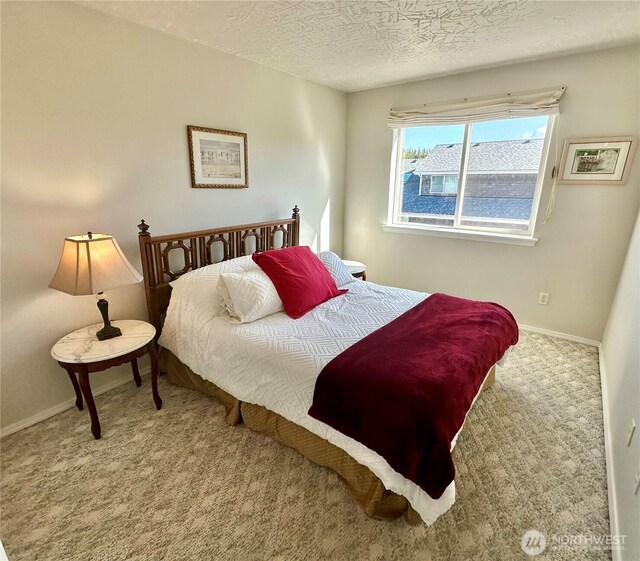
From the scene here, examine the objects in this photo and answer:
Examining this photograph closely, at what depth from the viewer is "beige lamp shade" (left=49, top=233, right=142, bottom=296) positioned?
69.4 inches

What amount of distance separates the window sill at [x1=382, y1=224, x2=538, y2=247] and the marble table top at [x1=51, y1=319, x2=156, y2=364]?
283cm

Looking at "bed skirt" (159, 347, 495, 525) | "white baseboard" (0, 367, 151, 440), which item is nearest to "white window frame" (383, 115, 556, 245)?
"bed skirt" (159, 347, 495, 525)

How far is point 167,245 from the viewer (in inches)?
94.5

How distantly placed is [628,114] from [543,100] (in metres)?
0.61

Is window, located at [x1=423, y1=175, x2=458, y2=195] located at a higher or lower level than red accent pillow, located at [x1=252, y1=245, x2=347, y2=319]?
higher

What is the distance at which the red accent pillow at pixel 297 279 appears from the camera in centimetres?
224

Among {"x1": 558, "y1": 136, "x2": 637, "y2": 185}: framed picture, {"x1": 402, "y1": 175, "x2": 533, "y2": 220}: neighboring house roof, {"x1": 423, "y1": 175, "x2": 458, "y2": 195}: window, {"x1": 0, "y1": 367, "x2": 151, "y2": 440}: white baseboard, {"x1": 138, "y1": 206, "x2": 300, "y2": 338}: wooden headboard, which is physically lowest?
{"x1": 0, "y1": 367, "x2": 151, "y2": 440}: white baseboard

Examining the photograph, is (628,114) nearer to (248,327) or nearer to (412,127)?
(412,127)

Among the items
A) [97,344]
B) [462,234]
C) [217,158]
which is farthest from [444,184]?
[97,344]

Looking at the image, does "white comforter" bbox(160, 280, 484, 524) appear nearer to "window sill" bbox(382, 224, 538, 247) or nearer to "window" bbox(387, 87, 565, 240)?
"window sill" bbox(382, 224, 538, 247)

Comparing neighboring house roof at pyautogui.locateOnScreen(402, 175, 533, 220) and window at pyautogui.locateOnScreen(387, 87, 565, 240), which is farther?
neighboring house roof at pyautogui.locateOnScreen(402, 175, 533, 220)

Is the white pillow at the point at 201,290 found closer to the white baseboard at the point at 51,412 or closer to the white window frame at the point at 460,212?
the white baseboard at the point at 51,412

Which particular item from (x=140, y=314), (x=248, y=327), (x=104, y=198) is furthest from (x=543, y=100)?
(x=140, y=314)

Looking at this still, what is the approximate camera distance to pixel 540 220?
305 cm
